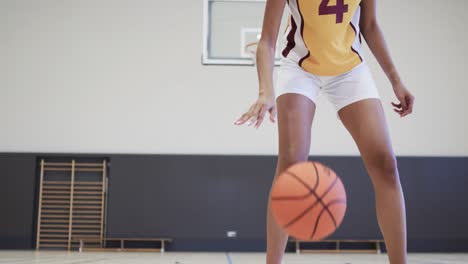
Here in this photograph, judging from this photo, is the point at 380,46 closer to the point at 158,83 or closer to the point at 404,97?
the point at 404,97

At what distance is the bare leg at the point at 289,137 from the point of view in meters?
2.16

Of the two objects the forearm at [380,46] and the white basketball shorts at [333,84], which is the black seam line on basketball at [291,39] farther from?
the forearm at [380,46]

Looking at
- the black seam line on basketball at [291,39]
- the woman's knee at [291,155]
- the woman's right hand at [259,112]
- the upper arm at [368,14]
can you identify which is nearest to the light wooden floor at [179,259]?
the woman's knee at [291,155]

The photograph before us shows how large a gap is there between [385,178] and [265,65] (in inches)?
28.6

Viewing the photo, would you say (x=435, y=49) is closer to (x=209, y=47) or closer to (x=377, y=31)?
(x=209, y=47)

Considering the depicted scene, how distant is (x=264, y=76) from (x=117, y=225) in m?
7.17

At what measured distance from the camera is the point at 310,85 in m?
2.24

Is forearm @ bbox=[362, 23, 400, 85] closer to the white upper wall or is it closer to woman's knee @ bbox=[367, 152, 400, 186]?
woman's knee @ bbox=[367, 152, 400, 186]

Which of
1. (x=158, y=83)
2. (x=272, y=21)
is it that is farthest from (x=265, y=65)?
(x=158, y=83)

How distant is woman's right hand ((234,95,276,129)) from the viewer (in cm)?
163

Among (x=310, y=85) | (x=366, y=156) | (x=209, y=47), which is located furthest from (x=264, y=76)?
(x=209, y=47)

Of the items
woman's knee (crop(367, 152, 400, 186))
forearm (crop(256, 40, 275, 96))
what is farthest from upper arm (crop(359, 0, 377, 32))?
woman's knee (crop(367, 152, 400, 186))

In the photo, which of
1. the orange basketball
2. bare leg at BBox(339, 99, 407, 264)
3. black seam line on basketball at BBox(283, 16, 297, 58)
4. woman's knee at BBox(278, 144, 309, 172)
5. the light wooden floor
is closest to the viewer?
the orange basketball

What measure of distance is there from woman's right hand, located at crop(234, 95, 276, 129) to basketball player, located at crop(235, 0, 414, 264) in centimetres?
28
